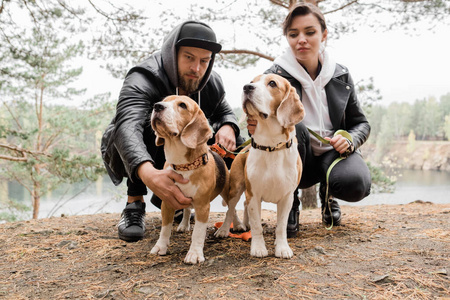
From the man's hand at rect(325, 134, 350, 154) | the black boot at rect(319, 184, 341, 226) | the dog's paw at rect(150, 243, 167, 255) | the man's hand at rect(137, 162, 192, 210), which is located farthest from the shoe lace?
the man's hand at rect(325, 134, 350, 154)

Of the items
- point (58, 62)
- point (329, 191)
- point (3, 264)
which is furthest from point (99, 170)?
point (329, 191)

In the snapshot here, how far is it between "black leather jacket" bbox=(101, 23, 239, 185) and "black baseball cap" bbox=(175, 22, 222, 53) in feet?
0.27

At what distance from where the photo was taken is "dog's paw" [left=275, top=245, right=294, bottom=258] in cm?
255

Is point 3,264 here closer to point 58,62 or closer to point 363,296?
point 363,296

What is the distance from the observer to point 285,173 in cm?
256

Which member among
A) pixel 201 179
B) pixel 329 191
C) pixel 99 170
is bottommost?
pixel 99 170

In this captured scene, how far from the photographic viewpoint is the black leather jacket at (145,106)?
2.78m

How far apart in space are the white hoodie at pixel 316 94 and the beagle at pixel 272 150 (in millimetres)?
997

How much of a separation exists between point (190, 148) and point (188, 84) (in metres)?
1.15

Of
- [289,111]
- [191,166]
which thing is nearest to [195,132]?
[191,166]

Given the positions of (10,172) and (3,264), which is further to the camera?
(10,172)

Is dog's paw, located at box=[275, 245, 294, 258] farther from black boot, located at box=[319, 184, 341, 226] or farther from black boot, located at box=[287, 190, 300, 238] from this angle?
black boot, located at box=[319, 184, 341, 226]

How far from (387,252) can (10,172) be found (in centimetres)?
1342

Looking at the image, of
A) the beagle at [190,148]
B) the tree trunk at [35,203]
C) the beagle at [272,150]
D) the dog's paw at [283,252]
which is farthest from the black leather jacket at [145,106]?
the tree trunk at [35,203]
